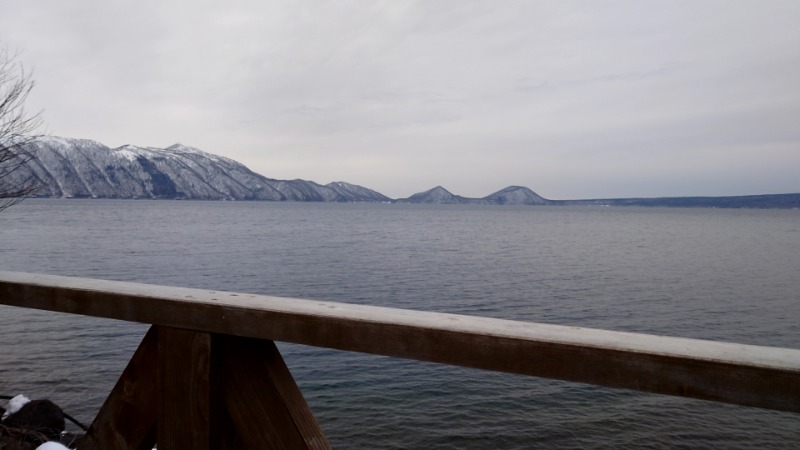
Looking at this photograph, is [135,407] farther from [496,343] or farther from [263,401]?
[496,343]

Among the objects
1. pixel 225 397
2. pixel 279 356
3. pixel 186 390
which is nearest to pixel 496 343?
pixel 279 356

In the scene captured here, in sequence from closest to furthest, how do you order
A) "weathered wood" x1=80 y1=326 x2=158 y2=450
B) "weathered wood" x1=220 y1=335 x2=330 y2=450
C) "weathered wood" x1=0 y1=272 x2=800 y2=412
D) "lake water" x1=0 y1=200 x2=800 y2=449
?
"weathered wood" x1=0 y1=272 x2=800 y2=412 → "weathered wood" x1=220 y1=335 x2=330 y2=450 → "weathered wood" x1=80 y1=326 x2=158 y2=450 → "lake water" x1=0 y1=200 x2=800 y2=449

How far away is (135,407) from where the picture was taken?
209cm

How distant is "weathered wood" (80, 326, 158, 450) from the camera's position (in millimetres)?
2047

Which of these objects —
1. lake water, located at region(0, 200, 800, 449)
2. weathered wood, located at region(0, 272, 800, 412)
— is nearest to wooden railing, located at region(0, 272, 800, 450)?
weathered wood, located at region(0, 272, 800, 412)

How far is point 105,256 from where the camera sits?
41562 millimetres

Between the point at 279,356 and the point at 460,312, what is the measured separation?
2037cm

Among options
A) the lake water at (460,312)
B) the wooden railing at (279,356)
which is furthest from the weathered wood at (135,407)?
the lake water at (460,312)

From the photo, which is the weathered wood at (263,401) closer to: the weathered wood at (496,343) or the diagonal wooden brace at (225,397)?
the diagonal wooden brace at (225,397)

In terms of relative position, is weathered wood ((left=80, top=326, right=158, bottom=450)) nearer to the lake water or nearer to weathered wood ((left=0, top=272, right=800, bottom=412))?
weathered wood ((left=0, top=272, right=800, bottom=412))

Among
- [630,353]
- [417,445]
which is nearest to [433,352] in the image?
[630,353]

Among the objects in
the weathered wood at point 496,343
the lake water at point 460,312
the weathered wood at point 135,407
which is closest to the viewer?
the weathered wood at point 496,343

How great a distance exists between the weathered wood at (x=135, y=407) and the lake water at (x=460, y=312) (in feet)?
29.2

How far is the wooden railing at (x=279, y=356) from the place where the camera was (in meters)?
1.28
